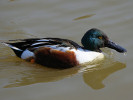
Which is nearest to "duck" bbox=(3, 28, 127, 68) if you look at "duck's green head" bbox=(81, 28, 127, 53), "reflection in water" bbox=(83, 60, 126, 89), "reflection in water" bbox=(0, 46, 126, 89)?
"duck's green head" bbox=(81, 28, 127, 53)

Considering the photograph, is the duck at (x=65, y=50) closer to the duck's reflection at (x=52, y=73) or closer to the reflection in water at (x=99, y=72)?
the duck's reflection at (x=52, y=73)

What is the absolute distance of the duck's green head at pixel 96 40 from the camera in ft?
22.7

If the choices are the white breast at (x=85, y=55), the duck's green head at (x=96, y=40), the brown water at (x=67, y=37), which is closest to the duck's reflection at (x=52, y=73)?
the brown water at (x=67, y=37)

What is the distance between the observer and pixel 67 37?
8.23 meters

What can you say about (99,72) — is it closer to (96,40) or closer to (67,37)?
(96,40)

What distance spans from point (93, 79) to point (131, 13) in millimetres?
3445

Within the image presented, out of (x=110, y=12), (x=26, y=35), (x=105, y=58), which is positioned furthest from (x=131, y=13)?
(x=26, y=35)

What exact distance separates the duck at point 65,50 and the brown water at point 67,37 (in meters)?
0.17

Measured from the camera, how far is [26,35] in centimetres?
851

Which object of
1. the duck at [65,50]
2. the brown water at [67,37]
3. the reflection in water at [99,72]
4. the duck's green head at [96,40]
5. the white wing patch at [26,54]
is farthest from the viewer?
the white wing patch at [26,54]

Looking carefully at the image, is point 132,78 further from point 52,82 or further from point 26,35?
point 26,35

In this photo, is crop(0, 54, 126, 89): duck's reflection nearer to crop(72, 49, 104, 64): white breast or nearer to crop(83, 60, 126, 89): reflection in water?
crop(83, 60, 126, 89): reflection in water

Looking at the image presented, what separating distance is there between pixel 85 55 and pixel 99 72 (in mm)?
558

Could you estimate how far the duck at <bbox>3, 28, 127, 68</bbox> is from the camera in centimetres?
673
